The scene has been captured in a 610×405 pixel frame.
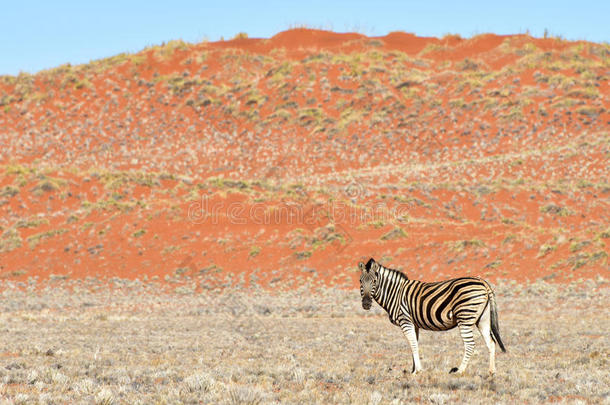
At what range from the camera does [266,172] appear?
6297cm

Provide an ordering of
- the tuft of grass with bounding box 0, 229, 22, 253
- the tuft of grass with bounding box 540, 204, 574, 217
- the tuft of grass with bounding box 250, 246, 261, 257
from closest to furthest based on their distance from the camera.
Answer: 1. the tuft of grass with bounding box 250, 246, 261, 257
2. the tuft of grass with bounding box 0, 229, 22, 253
3. the tuft of grass with bounding box 540, 204, 574, 217

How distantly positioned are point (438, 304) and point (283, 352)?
613 centimetres

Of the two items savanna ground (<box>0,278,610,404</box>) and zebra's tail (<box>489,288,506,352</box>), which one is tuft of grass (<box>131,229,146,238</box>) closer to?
savanna ground (<box>0,278,610,404</box>)

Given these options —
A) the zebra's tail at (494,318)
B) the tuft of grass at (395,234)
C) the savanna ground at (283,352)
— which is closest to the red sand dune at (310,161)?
the tuft of grass at (395,234)

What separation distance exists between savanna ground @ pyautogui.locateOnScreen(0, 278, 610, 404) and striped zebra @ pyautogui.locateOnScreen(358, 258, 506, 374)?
794 mm

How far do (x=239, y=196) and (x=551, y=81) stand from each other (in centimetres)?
4627

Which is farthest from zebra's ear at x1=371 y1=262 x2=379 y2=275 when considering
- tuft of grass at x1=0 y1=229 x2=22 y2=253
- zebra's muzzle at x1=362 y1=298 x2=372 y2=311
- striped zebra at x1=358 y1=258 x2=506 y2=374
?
tuft of grass at x1=0 y1=229 x2=22 y2=253

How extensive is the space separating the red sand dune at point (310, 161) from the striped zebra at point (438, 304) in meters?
21.7

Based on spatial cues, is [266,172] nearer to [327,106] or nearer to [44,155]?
[327,106]

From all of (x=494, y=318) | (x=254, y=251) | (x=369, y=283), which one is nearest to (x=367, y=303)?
(x=369, y=283)

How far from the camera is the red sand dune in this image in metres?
34.8

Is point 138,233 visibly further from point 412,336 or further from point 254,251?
point 412,336

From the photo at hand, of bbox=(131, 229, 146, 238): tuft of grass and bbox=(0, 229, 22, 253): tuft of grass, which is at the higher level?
bbox=(131, 229, 146, 238): tuft of grass

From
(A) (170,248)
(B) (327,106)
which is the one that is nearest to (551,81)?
(B) (327,106)
